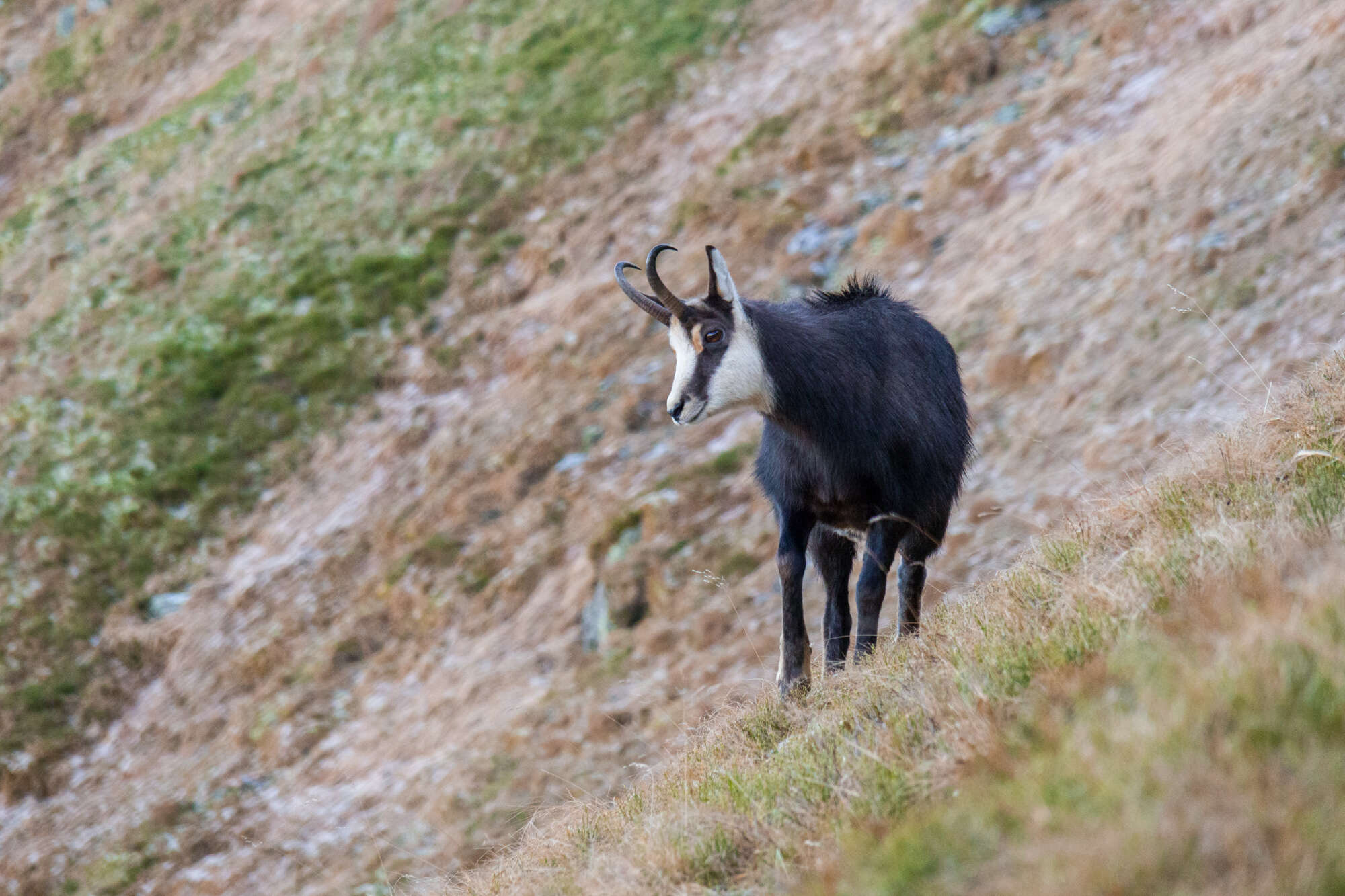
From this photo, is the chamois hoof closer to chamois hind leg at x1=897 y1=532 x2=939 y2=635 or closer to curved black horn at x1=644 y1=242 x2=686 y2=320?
chamois hind leg at x1=897 y1=532 x2=939 y2=635

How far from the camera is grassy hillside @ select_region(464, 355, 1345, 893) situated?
2760mm

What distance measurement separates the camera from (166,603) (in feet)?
54.4

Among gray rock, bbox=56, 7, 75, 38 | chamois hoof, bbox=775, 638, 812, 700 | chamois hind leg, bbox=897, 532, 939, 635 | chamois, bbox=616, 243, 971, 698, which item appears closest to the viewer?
chamois hoof, bbox=775, 638, 812, 700

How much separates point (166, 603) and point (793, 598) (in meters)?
12.5

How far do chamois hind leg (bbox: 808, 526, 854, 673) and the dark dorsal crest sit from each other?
5.29ft

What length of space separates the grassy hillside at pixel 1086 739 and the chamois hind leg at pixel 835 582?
4.37ft

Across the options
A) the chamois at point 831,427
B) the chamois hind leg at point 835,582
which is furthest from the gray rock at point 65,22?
the chamois hind leg at point 835,582

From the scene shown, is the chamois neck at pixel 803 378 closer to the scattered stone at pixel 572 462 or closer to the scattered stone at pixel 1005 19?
the scattered stone at pixel 572 462

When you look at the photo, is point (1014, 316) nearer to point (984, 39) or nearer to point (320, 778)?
point (984, 39)

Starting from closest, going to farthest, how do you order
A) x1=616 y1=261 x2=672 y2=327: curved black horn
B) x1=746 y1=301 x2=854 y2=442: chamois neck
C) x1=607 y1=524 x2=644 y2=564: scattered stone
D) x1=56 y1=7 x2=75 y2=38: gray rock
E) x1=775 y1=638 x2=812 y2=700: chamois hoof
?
x1=775 y1=638 x2=812 y2=700: chamois hoof < x1=746 y1=301 x2=854 y2=442: chamois neck < x1=616 y1=261 x2=672 y2=327: curved black horn < x1=607 y1=524 x2=644 y2=564: scattered stone < x1=56 y1=7 x2=75 y2=38: gray rock

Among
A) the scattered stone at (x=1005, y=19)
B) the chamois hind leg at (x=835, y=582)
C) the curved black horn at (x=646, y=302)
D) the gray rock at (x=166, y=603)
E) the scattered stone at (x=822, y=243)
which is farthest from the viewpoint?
the scattered stone at (x=1005, y=19)

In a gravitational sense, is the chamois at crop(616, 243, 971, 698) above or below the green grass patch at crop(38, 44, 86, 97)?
below

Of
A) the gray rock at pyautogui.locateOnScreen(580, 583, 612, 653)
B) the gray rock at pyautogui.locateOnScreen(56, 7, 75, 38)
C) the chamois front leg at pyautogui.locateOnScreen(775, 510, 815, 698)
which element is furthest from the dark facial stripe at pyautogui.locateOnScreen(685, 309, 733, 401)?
the gray rock at pyautogui.locateOnScreen(56, 7, 75, 38)

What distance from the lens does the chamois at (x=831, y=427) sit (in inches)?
270
